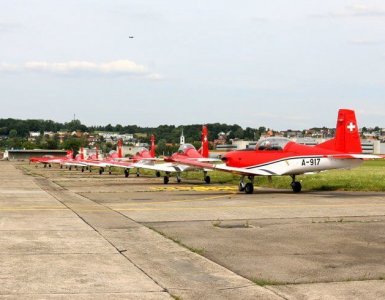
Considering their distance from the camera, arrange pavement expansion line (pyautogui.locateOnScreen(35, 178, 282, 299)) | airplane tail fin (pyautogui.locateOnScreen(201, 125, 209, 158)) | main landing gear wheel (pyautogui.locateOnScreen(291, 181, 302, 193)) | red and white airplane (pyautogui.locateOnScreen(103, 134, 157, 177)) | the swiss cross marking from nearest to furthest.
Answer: pavement expansion line (pyautogui.locateOnScreen(35, 178, 282, 299)) → the swiss cross marking → main landing gear wheel (pyautogui.locateOnScreen(291, 181, 302, 193)) → airplane tail fin (pyautogui.locateOnScreen(201, 125, 209, 158)) → red and white airplane (pyautogui.locateOnScreen(103, 134, 157, 177))

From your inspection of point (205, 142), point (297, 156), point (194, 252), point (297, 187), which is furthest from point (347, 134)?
point (194, 252)

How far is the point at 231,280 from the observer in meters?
8.44

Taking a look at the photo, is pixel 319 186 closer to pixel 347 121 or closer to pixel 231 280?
pixel 347 121

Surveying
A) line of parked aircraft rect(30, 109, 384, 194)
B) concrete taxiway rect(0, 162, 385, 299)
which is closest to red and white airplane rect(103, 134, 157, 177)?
line of parked aircraft rect(30, 109, 384, 194)

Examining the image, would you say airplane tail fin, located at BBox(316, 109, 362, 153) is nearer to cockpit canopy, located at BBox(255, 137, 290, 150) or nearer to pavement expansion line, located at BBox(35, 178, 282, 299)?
cockpit canopy, located at BBox(255, 137, 290, 150)

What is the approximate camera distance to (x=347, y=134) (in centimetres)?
2539

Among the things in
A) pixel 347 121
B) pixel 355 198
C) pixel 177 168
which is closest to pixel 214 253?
pixel 355 198

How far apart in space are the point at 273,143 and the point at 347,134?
3302 mm

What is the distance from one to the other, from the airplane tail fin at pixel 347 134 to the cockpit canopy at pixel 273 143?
7.40 feet

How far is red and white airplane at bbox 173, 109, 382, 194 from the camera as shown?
82.4ft

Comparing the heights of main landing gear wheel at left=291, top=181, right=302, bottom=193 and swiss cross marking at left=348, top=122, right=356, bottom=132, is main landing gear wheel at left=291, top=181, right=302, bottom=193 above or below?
below

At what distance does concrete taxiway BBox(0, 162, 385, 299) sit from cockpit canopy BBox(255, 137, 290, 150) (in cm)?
766

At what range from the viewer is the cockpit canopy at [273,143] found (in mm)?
26938

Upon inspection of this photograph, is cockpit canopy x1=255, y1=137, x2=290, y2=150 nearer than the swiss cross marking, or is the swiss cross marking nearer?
the swiss cross marking
